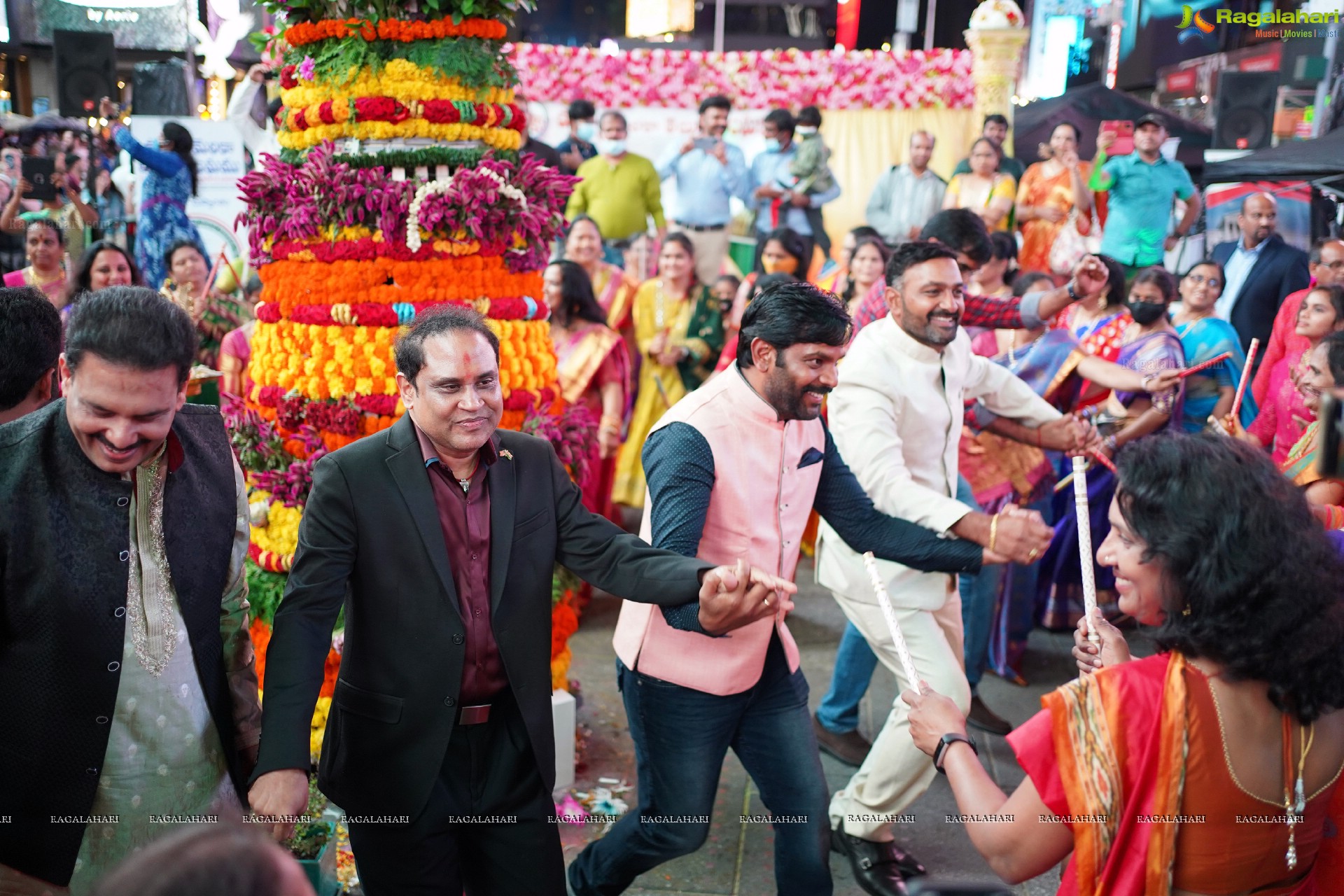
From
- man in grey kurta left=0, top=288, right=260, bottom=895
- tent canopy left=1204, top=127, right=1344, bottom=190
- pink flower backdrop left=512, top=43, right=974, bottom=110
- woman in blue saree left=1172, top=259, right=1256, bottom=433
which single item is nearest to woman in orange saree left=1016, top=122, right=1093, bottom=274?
tent canopy left=1204, top=127, right=1344, bottom=190

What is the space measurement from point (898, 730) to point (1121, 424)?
2.70 metres

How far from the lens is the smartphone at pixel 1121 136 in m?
10.8

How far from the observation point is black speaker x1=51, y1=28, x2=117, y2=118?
12797mm

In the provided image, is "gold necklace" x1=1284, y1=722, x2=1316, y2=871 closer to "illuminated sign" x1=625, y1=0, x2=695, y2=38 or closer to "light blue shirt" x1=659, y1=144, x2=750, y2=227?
"light blue shirt" x1=659, y1=144, x2=750, y2=227

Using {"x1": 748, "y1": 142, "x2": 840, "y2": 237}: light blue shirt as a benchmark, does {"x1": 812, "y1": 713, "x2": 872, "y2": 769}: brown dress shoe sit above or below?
below

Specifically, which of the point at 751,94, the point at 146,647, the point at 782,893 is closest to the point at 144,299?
the point at 146,647

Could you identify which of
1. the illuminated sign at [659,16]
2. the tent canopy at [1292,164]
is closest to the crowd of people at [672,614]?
the tent canopy at [1292,164]

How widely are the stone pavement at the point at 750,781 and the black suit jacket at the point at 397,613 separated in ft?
4.61

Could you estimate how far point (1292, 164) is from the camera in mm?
7605

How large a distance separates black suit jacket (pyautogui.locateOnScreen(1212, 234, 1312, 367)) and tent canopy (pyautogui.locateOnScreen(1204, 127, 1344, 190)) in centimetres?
59

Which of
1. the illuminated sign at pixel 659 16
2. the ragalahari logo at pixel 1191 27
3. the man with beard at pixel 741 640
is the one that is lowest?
the man with beard at pixel 741 640

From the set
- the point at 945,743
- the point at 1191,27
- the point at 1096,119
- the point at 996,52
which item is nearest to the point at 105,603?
the point at 945,743

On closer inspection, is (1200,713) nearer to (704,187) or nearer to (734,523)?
(734,523)

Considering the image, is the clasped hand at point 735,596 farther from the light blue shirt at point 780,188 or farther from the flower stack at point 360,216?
the light blue shirt at point 780,188
